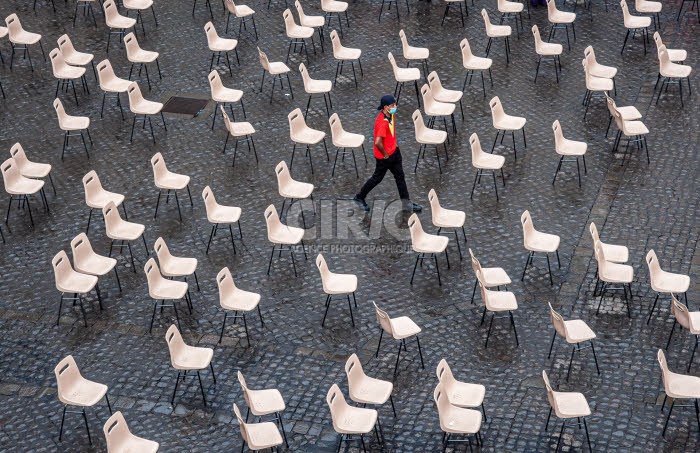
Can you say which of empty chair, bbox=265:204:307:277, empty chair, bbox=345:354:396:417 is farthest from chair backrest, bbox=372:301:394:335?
empty chair, bbox=265:204:307:277

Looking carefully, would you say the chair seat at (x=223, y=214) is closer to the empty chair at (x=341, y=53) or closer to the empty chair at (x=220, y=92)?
the empty chair at (x=220, y=92)

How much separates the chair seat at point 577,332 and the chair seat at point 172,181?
6578mm

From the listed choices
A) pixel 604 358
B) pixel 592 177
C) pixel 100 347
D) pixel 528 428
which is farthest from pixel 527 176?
pixel 100 347

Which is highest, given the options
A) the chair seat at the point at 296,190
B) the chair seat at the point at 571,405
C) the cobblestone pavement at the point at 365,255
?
the chair seat at the point at 571,405

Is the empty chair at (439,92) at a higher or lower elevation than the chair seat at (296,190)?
higher

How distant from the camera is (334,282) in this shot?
15.0 m

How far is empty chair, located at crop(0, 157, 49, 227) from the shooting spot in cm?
1702

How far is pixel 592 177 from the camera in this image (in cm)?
1778

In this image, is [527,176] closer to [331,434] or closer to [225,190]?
[225,190]

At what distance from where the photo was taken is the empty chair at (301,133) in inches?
714

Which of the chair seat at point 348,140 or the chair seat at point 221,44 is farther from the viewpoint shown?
the chair seat at point 221,44

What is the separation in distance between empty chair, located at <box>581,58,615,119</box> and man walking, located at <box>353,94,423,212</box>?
4.36 metres

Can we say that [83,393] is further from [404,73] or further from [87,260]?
[404,73]

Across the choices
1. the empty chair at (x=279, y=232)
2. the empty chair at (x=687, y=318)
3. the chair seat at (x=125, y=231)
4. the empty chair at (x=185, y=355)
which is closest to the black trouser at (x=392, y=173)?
the empty chair at (x=279, y=232)
